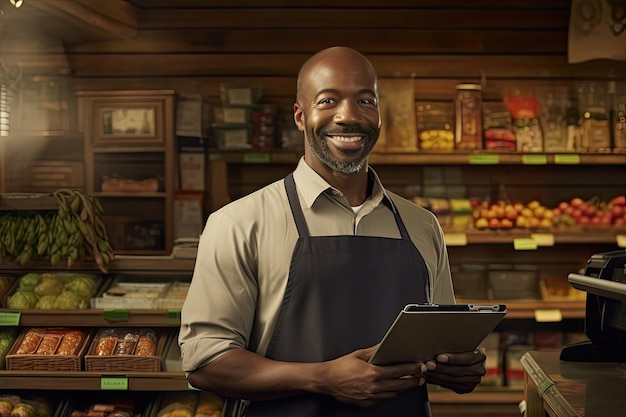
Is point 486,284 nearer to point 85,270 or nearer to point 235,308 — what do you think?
point 85,270

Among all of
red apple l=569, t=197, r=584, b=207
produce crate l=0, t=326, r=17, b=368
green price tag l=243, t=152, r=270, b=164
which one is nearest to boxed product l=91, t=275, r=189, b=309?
produce crate l=0, t=326, r=17, b=368

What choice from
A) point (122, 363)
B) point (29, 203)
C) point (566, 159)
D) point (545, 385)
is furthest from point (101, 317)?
point (566, 159)

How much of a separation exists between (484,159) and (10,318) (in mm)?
2479

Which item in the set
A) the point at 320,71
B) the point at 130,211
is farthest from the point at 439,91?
the point at 320,71

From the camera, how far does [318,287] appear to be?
2.06m

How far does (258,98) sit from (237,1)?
1.89 ft

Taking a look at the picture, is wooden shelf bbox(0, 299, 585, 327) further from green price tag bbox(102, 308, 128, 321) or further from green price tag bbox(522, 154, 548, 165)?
green price tag bbox(522, 154, 548, 165)

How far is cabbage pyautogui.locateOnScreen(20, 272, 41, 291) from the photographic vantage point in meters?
3.88

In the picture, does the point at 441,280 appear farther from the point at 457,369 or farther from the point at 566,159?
the point at 566,159

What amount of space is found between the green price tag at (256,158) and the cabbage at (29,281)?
1325mm

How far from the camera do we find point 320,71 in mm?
2121

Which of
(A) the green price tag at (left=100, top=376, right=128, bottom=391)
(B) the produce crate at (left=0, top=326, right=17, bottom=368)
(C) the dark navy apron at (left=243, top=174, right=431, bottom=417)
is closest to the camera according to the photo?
(C) the dark navy apron at (left=243, top=174, right=431, bottom=417)

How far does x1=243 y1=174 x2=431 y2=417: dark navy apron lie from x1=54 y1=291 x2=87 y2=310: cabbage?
73.4 inches

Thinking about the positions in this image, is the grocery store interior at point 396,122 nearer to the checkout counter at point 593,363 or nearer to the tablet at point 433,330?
the checkout counter at point 593,363
